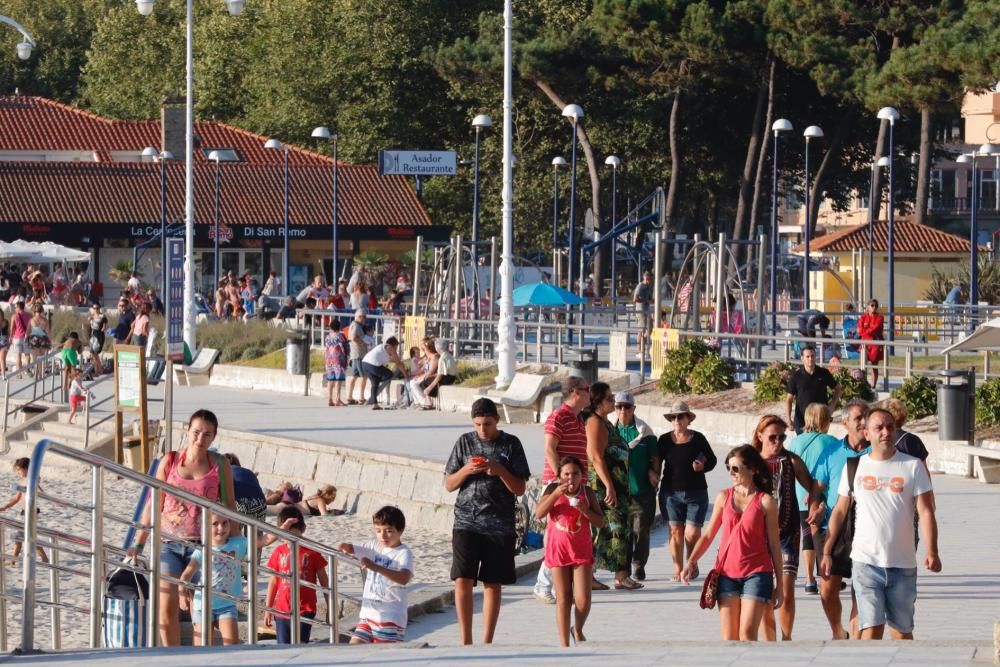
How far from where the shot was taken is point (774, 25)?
1842 inches

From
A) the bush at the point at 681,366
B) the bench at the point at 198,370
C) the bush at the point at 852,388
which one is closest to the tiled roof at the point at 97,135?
the bench at the point at 198,370

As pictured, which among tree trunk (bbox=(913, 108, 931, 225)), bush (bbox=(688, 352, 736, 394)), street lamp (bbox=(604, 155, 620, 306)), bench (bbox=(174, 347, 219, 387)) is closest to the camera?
bush (bbox=(688, 352, 736, 394))

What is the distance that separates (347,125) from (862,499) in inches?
2206

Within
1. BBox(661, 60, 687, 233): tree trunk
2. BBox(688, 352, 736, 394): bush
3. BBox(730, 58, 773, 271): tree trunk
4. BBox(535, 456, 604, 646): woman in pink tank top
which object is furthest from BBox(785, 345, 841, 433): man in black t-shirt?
BBox(661, 60, 687, 233): tree trunk

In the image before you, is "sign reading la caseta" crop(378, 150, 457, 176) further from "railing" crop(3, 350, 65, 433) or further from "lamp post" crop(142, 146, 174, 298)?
"railing" crop(3, 350, 65, 433)

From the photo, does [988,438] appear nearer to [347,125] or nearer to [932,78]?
[932,78]

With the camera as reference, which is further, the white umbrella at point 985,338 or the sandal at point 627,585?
the white umbrella at point 985,338

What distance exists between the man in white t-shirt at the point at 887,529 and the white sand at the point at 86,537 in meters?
4.78

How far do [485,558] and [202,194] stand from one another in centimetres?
4851

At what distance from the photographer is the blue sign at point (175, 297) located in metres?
18.4

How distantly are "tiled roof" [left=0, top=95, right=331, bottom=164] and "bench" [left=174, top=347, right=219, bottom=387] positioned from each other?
29369mm

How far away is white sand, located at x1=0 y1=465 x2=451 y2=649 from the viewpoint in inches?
577

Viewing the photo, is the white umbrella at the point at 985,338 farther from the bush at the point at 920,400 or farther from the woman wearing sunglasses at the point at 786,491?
the woman wearing sunglasses at the point at 786,491

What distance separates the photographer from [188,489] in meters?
9.84
